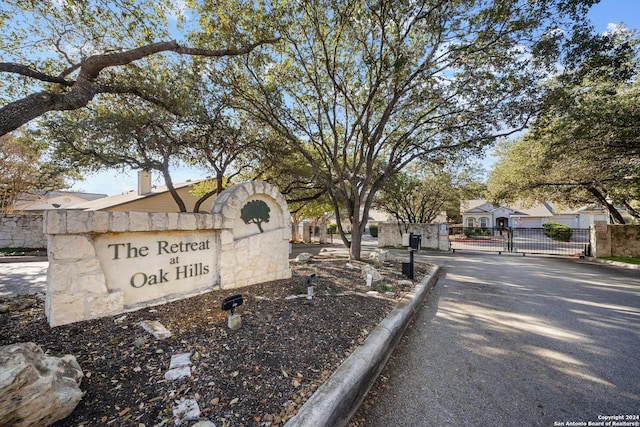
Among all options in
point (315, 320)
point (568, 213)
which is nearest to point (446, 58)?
point (315, 320)

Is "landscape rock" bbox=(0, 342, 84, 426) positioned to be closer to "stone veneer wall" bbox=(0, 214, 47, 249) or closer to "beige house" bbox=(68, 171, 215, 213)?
"beige house" bbox=(68, 171, 215, 213)

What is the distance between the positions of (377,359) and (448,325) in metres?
1.96

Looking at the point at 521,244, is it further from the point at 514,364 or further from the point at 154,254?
the point at 154,254

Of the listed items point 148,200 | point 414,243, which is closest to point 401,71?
point 414,243

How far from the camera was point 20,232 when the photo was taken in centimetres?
1303

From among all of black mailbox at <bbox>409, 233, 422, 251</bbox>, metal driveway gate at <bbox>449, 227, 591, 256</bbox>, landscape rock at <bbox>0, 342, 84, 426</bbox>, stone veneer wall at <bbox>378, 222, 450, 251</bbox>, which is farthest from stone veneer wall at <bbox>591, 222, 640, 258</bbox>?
landscape rock at <bbox>0, 342, 84, 426</bbox>

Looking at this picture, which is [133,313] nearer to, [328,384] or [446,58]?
[328,384]

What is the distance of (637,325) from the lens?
4.16m

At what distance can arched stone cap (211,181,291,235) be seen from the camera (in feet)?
15.3

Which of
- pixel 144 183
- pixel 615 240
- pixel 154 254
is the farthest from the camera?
pixel 144 183

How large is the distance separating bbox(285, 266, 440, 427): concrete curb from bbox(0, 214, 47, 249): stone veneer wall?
18.4m

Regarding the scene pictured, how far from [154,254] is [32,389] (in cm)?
235

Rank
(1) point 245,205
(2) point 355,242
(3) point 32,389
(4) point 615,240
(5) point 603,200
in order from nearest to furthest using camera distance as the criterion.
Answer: (3) point 32,389
(1) point 245,205
(2) point 355,242
(4) point 615,240
(5) point 603,200

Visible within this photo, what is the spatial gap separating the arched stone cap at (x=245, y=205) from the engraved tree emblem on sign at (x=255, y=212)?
0.05 metres
